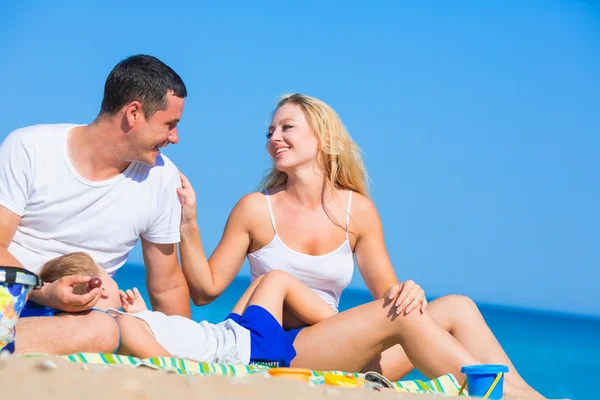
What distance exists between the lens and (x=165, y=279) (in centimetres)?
459

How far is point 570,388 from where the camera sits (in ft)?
41.6

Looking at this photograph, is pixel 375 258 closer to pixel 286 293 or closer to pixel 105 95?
pixel 286 293

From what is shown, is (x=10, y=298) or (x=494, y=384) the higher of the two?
(x=494, y=384)

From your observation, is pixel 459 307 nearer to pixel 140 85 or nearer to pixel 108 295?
pixel 108 295

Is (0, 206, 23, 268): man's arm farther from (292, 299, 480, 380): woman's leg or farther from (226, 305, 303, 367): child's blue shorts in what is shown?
(292, 299, 480, 380): woman's leg

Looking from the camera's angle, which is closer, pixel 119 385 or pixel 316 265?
pixel 119 385

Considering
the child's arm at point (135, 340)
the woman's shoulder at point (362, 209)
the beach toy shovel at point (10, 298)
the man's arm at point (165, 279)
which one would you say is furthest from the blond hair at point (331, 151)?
the beach toy shovel at point (10, 298)

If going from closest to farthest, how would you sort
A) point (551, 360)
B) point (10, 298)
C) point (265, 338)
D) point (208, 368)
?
point (10, 298) → point (208, 368) → point (265, 338) → point (551, 360)

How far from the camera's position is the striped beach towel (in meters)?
3.00

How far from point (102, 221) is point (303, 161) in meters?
1.34

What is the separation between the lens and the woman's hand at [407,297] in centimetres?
380

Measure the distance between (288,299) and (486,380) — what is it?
50.7 inches

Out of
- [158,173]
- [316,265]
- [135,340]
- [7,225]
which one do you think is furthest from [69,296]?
[316,265]

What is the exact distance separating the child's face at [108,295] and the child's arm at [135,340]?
0.33 metres
